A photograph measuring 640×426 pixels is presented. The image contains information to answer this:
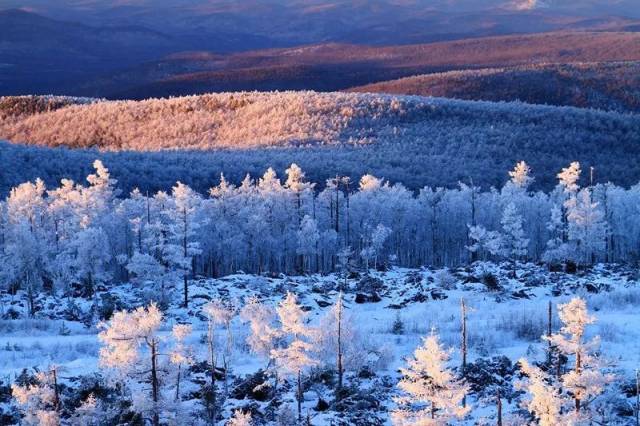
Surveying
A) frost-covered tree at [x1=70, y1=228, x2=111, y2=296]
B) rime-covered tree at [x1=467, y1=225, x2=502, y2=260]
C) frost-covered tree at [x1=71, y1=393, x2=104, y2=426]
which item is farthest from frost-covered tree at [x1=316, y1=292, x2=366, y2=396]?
rime-covered tree at [x1=467, y1=225, x2=502, y2=260]

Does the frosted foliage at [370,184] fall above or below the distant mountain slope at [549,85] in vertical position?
below

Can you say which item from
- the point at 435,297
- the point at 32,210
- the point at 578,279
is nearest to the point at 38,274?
the point at 32,210

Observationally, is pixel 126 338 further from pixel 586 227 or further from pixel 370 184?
pixel 370 184

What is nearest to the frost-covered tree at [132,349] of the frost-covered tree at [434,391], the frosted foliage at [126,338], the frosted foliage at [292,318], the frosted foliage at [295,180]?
the frosted foliage at [126,338]

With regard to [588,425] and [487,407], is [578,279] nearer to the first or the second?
[487,407]

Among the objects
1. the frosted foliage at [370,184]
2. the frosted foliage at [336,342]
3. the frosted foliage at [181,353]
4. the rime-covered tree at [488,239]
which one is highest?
the frosted foliage at [181,353]

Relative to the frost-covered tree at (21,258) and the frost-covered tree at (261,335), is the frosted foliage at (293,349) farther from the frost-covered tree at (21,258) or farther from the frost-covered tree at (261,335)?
the frost-covered tree at (21,258)
